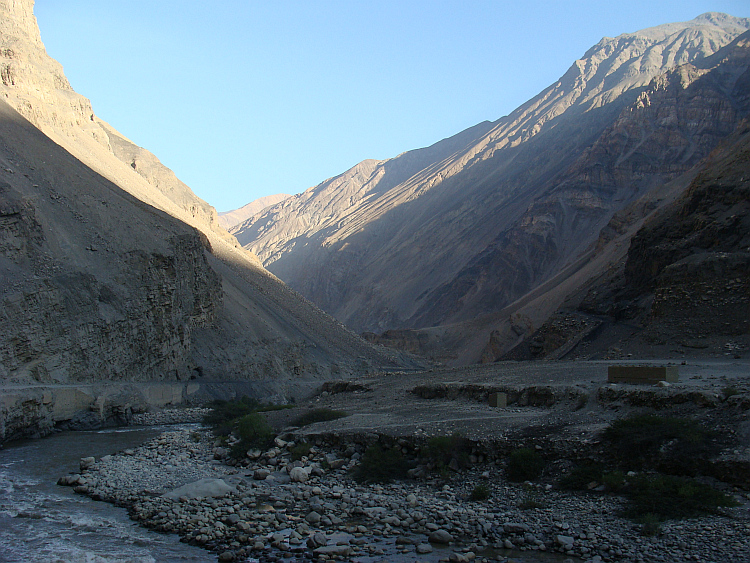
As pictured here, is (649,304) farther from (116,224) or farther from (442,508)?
(116,224)

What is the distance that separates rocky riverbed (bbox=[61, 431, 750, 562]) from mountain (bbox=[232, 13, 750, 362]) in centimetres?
4283

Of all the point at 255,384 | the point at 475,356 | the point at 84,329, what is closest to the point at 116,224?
the point at 84,329

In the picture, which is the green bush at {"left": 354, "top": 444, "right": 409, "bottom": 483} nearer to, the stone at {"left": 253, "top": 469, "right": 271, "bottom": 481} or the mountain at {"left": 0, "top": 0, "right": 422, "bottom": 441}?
the stone at {"left": 253, "top": 469, "right": 271, "bottom": 481}

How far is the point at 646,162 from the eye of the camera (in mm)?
89500

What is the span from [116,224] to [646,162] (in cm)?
7556

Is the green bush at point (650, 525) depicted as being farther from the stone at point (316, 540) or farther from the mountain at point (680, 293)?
the mountain at point (680, 293)

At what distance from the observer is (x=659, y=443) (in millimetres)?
13898

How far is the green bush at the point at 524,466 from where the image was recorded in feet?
47.4

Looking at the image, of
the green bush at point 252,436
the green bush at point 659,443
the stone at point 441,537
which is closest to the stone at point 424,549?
the stone at point 441,537

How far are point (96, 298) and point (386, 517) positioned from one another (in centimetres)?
2304

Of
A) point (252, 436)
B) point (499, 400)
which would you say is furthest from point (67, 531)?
point (499, 400)

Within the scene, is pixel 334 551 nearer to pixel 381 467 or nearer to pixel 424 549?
pixel 424 549

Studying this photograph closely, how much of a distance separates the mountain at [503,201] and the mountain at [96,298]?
79.1 feet

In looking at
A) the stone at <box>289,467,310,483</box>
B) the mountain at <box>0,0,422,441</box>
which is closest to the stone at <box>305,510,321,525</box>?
the stone at <box>289,467,310,483</box>
